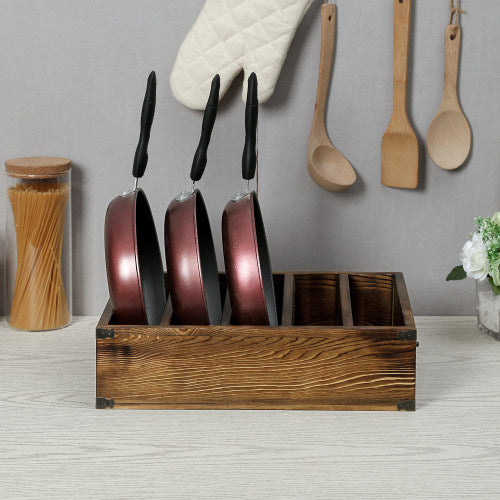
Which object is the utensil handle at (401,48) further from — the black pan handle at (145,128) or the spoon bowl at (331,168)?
the black pan handle at (145,128)

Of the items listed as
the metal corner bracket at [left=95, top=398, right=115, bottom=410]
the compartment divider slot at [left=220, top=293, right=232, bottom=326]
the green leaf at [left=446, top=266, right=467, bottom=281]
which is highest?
the green leaf at [left=446, top=266, right=467, bottom=281]

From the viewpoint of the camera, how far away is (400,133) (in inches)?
50.8

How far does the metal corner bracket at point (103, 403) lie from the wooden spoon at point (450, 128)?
62 cm

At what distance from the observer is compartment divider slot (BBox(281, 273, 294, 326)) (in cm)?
107

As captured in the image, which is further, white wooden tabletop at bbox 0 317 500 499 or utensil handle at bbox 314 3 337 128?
utensil handle at bbox 314 3 337 128

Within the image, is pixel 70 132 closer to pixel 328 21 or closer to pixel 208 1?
pixel 208 1

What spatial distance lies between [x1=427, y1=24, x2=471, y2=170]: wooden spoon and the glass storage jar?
1.87ft

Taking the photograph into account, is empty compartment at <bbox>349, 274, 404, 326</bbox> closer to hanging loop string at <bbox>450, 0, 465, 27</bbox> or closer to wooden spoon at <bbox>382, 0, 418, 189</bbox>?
wooden spoon at <bbox>382, 0, 418, 189</bbox>

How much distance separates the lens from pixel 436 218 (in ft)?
4.40

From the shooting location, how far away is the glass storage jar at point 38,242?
1.24 meters

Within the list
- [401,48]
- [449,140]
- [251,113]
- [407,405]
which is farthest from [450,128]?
[407,405]

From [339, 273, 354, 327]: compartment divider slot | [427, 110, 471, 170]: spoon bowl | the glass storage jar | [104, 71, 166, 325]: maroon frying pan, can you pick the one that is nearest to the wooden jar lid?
the glass storage jar

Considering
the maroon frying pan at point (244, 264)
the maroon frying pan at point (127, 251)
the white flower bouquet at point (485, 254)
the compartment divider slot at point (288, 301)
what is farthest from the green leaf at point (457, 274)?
the maroon frying pan at point (127, 251)

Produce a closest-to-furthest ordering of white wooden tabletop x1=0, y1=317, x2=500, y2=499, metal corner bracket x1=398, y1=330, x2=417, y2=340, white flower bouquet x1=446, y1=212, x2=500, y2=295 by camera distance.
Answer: white wooden tabletop x1=0, y1=317, x2=500, y2=499 < metal corner bracket x1=398, y1=330, x2=417, y2=340 < white flower bouquet x1=446, y1=212, x2=500, y2=295
